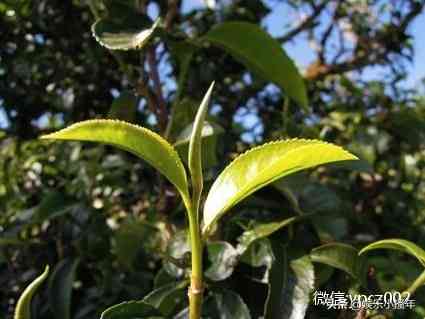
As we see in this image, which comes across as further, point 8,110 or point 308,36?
point 308,36

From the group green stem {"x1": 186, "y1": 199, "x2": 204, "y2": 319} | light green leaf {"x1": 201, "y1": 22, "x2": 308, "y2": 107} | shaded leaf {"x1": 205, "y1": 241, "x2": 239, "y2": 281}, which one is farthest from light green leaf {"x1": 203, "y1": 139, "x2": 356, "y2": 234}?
light green leaf {"x1": 201, "y1": 22, "x2": 308, "y2": 107}

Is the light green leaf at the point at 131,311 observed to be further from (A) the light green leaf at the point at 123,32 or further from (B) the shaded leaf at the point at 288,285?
(A) the light green leaf at the point at 123,32

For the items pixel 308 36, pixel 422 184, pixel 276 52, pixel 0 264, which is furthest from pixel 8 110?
pixel 422 184

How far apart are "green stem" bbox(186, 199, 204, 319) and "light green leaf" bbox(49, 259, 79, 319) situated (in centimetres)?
49

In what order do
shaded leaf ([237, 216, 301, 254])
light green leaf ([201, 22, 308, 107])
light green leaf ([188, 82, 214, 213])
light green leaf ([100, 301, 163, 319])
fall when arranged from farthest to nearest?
light green leaf ([201, 22, 308, 107]) < shaded leaf ([237, 216, 301, 254]) < light green leaf ([100, 301, 163, 319]) < light green leaf ([188, 82, 214, 213])

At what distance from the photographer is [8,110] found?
1.50m

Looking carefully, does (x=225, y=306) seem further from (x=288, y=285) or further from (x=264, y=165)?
(x=264, y=165)

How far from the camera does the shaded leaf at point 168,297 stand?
84 centimetres

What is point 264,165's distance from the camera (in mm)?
576

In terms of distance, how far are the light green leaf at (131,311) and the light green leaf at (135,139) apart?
0.17 m

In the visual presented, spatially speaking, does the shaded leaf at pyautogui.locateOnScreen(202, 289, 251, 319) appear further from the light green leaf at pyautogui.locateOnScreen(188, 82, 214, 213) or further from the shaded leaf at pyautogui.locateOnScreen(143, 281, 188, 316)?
the light green leaf at pyautogui.locateOnScreen(188, 82, 214, 213)

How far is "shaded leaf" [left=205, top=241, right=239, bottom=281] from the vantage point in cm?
86

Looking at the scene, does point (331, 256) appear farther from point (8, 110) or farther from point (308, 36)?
point (308, 36)

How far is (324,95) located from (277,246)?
1134 mm
